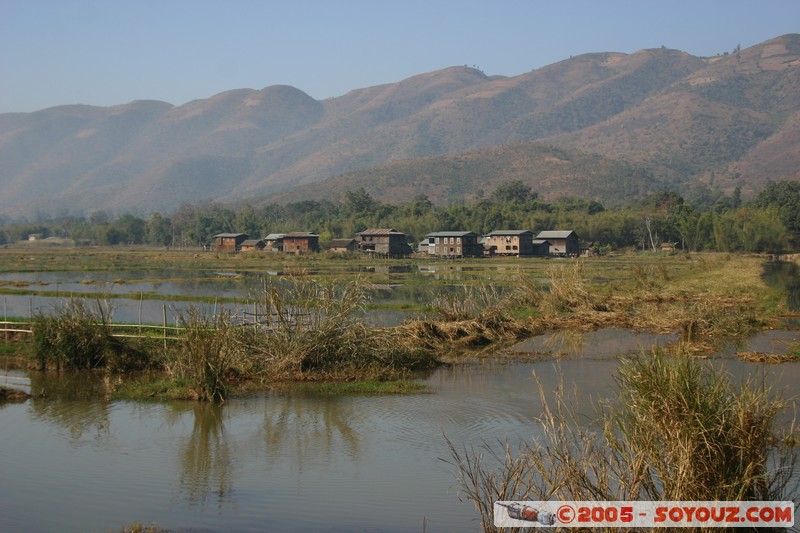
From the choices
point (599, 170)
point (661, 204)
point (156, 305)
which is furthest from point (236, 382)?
point (599, 170)

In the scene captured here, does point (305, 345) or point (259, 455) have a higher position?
point (305, 345)

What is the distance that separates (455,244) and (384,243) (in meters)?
9.42

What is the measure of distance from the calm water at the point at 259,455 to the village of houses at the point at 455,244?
7112 centimetres

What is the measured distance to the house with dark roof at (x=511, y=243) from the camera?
8912 cm

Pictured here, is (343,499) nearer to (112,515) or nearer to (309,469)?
(309,469)

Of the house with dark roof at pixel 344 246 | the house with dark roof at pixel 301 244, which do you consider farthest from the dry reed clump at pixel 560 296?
the house with dark roof at pixel 301 244

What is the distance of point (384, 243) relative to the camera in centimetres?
Answer: 9438

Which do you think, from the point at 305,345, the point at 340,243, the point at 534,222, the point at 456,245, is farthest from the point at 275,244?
the point at 305,345

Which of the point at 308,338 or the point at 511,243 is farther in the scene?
the point at 511,243

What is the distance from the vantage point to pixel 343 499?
1062 centimetres

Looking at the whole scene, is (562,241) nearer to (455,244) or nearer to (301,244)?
(455,244)

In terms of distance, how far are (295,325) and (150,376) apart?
3.79 meters

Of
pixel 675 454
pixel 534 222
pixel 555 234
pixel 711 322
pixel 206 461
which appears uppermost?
pixel 534 222

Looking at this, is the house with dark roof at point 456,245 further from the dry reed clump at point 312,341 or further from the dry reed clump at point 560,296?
the dry reed clump at point 312,341
